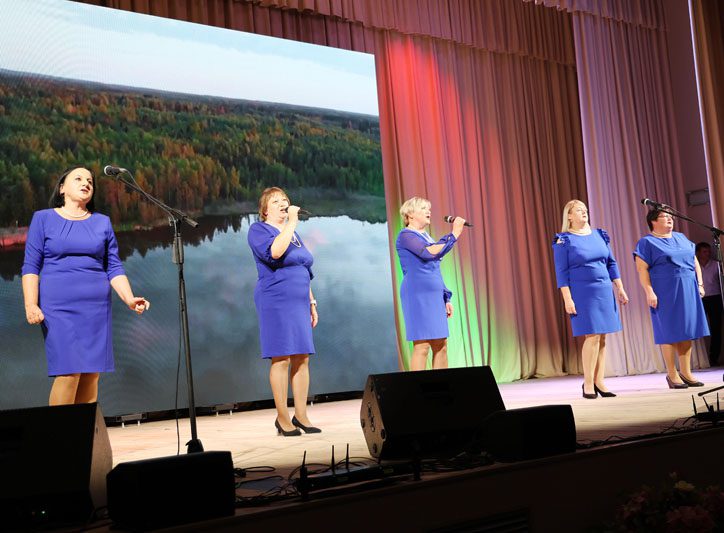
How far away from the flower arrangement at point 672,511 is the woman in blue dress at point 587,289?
3.57 m

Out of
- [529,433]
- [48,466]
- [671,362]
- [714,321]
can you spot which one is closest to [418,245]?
[671,362]

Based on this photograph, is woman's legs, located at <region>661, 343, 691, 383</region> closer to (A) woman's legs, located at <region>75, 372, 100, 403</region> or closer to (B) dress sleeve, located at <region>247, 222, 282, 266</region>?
(B) dress sleeve, located at <region>247, 222, 282, 266</region>

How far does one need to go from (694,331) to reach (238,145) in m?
4.09

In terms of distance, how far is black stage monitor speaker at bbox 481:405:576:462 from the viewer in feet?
8.06

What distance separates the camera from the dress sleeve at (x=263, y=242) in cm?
471

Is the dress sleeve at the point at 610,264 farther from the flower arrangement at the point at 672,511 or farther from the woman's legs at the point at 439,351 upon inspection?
the flower arrangement at the point at 672,511

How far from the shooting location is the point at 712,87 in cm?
928

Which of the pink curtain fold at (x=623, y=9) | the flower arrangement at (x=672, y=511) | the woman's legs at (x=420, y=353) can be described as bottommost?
the flower arrangement at (x=672, y=511)

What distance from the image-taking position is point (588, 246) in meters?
5.83

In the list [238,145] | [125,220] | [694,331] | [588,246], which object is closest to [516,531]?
[588,246]

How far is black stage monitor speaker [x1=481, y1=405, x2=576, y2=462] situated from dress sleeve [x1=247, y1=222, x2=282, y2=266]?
2.34 metres

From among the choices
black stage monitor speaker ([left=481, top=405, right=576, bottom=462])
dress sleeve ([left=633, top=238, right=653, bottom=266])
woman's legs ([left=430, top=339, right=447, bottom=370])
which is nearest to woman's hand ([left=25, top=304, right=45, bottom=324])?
black stage monitor speaker ([left=481, top=405, right=576, bottom=462])

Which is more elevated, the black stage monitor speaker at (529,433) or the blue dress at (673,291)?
the blue dress at (673,291)

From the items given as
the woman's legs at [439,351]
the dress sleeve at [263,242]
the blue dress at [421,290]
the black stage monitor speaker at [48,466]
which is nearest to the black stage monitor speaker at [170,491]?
the black stage monitor speaker at [48,466]
